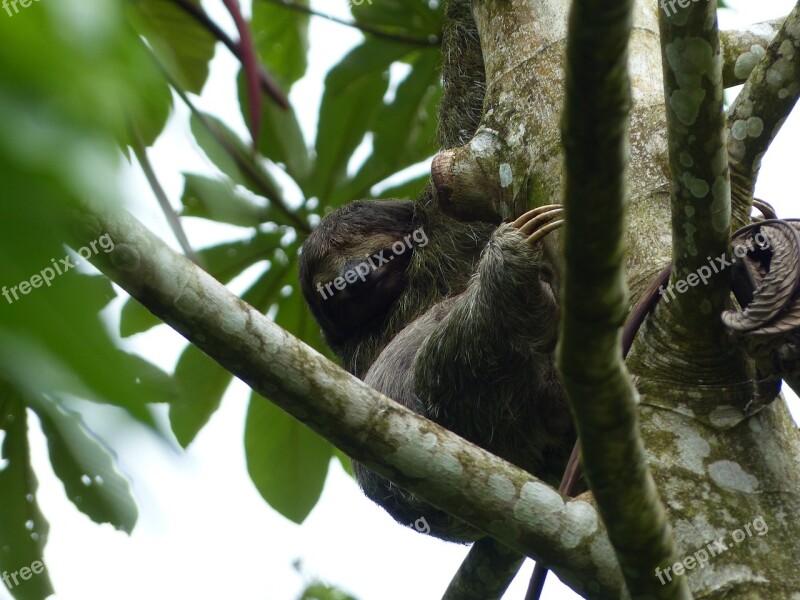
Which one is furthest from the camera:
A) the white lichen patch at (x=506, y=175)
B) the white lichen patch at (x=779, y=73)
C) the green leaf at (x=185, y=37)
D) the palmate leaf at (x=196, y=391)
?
the palmate leaf at (x=196, y=391)

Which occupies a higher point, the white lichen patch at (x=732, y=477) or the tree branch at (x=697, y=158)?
the tree branch at (x=697, y=158)

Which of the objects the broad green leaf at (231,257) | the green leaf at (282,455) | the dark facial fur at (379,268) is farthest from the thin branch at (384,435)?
the broad green leaf at (231,257)

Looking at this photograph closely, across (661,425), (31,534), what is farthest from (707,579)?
(31,534)

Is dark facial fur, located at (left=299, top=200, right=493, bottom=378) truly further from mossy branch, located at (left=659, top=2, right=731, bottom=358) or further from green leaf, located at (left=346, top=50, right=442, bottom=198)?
mossy branch, located at (left=659, top=2, right=731, bottom=358)

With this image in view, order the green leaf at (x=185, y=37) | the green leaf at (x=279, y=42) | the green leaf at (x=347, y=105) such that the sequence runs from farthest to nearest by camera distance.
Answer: the green leaf at (x=347, y=105)
the green leaf at (x=279, y=42)
the green leaf at (x=185, y=37)

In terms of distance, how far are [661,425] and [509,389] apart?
4.92 feet

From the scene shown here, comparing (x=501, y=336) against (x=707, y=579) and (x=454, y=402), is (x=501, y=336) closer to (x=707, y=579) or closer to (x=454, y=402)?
(x=454, y=402)

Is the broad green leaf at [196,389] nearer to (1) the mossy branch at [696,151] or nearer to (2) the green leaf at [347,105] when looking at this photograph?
(2) the green leaf at [347,105]

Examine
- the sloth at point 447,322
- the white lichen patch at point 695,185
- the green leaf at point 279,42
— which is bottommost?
the white lichen patch at point 695,185

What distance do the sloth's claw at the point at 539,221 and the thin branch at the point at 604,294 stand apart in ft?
5.24

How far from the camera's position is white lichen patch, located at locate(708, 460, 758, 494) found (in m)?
2.55

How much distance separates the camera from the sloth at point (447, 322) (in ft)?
13.0

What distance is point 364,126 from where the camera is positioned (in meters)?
5.33

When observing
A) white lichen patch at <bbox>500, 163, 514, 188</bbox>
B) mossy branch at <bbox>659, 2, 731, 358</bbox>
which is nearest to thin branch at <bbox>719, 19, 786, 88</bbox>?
white lichen patch at <bbox>500, 163, 514, 188</bbox>
